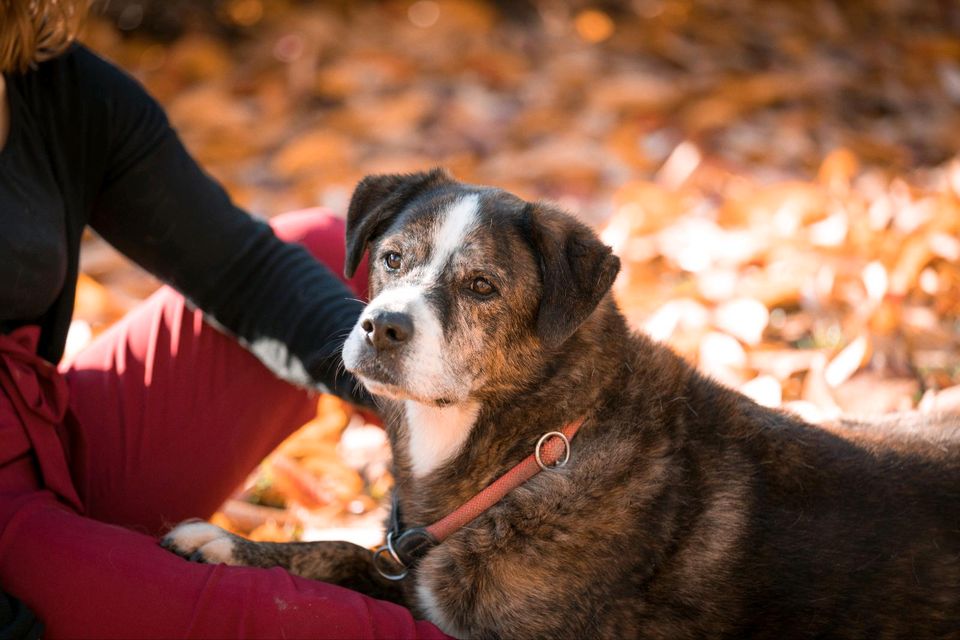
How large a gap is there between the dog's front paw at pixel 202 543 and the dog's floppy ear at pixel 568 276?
3.07ft

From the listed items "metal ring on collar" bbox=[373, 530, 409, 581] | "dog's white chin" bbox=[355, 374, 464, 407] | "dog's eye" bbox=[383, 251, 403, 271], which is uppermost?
"dog's eye" bbox=[383, 251, 403, 271]

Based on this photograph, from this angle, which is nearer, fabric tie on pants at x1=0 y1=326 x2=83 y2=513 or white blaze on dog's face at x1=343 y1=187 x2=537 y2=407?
white blaze on dog's face at x1=343 y1=187 x2=537 y2=407

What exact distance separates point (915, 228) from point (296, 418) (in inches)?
125

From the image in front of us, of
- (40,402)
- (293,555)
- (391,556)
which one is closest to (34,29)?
(40,402)

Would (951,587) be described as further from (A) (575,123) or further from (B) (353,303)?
(A) (575,123)

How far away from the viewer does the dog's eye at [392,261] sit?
264cm

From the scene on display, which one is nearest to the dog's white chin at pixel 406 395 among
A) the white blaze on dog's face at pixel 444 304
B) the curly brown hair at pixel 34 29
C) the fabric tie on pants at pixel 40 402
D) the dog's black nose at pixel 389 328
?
the white blaze on dog's face at pixel 444 304

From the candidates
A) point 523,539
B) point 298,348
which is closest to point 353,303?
point 298,348

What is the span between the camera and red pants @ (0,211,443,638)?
7.39 feet

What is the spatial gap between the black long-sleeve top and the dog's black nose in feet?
1.55

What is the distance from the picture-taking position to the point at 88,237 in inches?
209

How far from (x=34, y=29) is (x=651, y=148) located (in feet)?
13.4

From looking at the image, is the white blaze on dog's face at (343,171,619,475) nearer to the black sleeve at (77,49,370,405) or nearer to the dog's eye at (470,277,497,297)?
Result: the dog's eye at (470,277,497,297)

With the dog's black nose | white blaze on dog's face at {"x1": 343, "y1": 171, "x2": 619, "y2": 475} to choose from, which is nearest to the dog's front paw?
white blaze on dog's face at {"x1": 343, "y1": 171, "x2": 619, "y2": 475}
